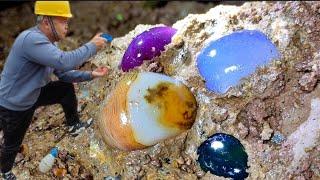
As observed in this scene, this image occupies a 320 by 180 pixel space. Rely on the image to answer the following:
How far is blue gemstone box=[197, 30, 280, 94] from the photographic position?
3533 mm

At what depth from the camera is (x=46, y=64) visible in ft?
9.78

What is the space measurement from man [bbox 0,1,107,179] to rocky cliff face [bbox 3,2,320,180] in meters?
0.51

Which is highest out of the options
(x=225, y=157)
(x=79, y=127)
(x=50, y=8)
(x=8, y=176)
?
(x=50, y=8)

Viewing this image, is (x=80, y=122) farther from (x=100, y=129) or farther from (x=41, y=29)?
(x=41, y=29)

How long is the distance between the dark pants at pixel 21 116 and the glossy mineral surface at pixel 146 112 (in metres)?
0.36

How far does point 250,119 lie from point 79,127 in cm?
151

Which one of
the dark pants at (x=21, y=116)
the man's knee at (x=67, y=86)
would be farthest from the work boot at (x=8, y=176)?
the man's knee at (x=67, y=86)

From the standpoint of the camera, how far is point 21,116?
10.5 ft

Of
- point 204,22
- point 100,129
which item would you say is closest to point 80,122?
point 100,129

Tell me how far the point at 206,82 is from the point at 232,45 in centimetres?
38

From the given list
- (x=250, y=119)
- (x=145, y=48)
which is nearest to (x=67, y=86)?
(x=145, y=48)

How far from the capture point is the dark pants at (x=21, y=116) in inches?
126

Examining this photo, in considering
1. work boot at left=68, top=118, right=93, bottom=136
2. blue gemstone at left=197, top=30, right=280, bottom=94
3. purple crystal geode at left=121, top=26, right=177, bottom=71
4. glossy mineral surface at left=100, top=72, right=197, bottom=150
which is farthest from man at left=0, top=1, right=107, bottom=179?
blue gemstone at left=197, top=30, right=280, bottom=94

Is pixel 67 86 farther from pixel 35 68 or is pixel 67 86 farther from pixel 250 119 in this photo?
pixel 250 119
